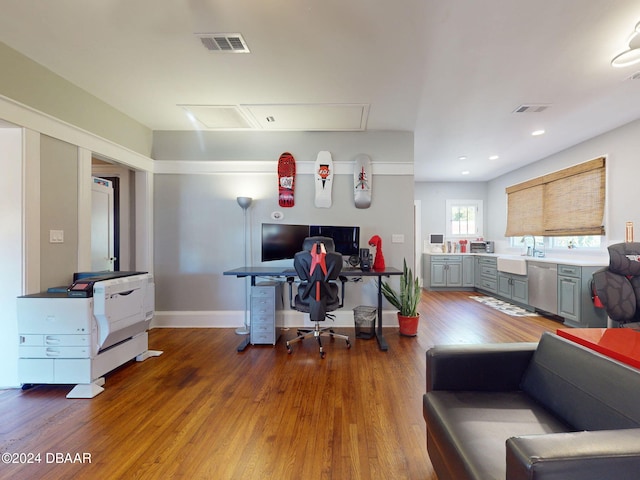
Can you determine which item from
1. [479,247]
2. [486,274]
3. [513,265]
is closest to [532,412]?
[513,265]

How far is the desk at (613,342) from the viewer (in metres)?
1.08

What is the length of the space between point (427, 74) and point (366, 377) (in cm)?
270

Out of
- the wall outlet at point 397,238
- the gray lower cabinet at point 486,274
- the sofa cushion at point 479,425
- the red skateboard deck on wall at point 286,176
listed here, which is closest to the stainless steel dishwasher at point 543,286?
the gray lower cabinet at point 486,274

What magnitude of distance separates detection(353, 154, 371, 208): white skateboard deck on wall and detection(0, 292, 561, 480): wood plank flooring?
1.84 meters

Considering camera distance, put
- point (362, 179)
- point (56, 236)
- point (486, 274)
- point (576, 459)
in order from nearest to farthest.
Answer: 1. point (576, 459)
2. point (56, 236)
3. point (362, 179)
4. point (486, 274)

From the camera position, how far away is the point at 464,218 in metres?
6.84

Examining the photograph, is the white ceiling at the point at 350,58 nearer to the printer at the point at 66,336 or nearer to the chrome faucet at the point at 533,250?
the printer at the point at 66,336

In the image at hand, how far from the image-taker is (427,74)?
2453 millimetres

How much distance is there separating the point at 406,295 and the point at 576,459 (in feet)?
9.40

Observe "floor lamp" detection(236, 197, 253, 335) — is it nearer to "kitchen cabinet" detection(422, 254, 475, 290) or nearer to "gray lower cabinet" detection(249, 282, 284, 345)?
"gray lower cabinet" detection(249, 282, 284, 345)

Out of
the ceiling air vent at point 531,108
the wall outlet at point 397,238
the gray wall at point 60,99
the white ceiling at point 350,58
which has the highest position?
the white ceiling at point 350,58

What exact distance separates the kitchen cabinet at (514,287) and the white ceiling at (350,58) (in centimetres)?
249

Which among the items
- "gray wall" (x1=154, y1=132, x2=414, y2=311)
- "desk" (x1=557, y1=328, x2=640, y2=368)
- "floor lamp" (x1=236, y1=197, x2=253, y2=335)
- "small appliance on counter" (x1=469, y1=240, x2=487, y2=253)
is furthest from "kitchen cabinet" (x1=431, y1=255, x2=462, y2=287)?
"desk" (x1=557, y1=328, x2=640, y2=368)

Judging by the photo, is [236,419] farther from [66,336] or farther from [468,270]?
[468,270]
